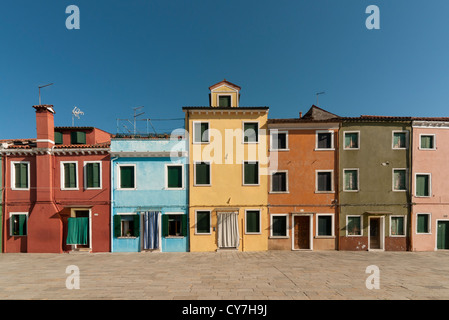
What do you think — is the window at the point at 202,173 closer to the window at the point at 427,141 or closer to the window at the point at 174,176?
the window at the point at 174,176

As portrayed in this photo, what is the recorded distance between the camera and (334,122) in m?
17.2

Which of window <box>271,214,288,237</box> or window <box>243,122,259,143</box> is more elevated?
window <box>243,122,259,143</box>

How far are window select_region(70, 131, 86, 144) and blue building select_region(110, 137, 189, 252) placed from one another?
430cm

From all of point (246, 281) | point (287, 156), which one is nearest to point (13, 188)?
point (246, 281)

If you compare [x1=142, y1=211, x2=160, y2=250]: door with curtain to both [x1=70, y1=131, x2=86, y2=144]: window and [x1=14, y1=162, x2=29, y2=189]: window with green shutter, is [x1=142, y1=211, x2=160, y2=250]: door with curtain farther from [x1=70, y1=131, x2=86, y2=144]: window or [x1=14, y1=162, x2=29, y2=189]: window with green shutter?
[x1=14, y1=162, x2=29, y2=189]: window with green shutter

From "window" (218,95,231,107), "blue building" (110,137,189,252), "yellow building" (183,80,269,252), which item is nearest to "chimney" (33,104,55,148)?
"blue building" (110,137,189,252)

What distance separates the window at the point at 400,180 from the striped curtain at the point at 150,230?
19659 mm

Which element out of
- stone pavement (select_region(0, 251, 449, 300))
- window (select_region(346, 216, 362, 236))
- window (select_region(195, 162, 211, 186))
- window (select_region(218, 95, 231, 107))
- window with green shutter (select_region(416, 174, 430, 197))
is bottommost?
stone pavement (select_region(0, 251, 449, 300))

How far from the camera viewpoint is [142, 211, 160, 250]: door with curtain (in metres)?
16.3

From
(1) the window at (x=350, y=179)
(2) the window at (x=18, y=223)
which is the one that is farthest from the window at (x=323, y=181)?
(2) the window at (x=18, y=223)

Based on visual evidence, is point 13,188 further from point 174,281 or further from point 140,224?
point 174,281

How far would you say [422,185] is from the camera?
17.2m

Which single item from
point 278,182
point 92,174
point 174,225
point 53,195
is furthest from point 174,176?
point 53,195

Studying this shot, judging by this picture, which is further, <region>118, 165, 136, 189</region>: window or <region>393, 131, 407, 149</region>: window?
<region>393, 131, 407, 149</region>: window
